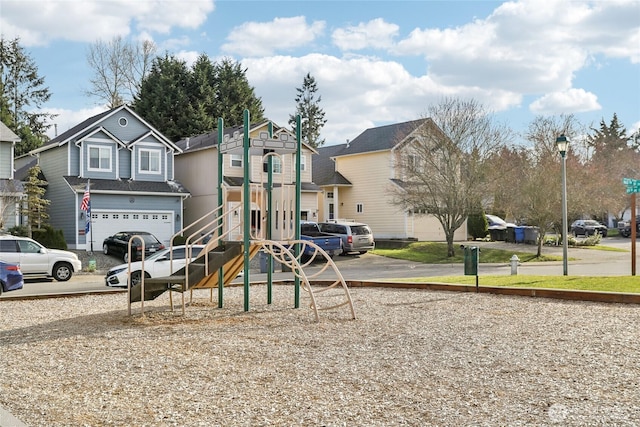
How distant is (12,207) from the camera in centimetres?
3122

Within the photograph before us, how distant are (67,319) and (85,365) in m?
4.59

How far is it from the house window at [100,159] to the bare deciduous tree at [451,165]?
1519 centimetres

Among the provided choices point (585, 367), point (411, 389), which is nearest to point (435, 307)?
point (585, 367)

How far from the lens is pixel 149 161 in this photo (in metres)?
36.8

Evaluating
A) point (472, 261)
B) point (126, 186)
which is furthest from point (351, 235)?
point (472, 261)

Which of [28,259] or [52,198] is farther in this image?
[52,198]

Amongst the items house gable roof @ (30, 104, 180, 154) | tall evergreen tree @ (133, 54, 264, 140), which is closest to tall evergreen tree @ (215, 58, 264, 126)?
tall evergreen tree @ (133, 54, 264, 140)

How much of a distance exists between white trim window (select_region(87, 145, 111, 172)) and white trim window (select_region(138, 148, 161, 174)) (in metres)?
1.70

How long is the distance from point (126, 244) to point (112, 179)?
20.6 ft

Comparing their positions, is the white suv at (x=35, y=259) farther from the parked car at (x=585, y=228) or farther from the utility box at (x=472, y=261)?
the parked car at (x=585, y=228)

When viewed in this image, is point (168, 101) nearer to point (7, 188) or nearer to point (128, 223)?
point (128, 223)

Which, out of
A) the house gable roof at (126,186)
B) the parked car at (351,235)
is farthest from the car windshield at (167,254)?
the house gable roof at (126,186)

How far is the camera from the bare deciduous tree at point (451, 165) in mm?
33312

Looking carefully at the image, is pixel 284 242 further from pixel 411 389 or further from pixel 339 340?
pixel 411 389
